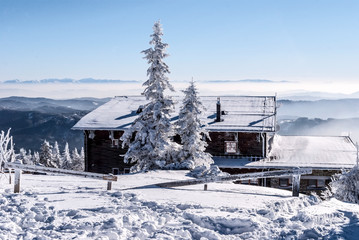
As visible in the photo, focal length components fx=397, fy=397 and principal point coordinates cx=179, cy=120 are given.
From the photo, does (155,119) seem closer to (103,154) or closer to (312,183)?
(103,154)

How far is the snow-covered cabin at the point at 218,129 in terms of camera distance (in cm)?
3312

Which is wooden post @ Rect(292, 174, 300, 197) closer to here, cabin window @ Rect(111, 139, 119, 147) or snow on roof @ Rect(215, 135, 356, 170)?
snow on roof @ Rect(215, 135, 356, 170)

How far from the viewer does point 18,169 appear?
12164 mm

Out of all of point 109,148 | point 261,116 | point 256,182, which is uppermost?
point 261,116

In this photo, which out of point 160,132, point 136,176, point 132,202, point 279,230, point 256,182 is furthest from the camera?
point 256,182

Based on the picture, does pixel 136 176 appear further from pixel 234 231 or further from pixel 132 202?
pixel 234 231

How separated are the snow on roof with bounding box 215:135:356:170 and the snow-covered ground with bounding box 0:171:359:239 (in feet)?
60.9

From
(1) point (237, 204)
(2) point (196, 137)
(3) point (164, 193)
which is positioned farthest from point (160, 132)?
(1) point (237, 204)

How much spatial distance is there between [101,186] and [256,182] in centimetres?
1958

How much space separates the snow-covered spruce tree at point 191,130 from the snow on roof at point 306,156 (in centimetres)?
527

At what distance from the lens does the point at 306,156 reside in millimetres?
33688

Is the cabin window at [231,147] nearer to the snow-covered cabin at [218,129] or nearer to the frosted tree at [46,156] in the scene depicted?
the snow-covered cabin at [218,129]

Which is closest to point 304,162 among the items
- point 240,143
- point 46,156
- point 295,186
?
point 240,143

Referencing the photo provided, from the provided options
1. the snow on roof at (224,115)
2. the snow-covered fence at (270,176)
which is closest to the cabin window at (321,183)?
the snow on roof at (224,115)
